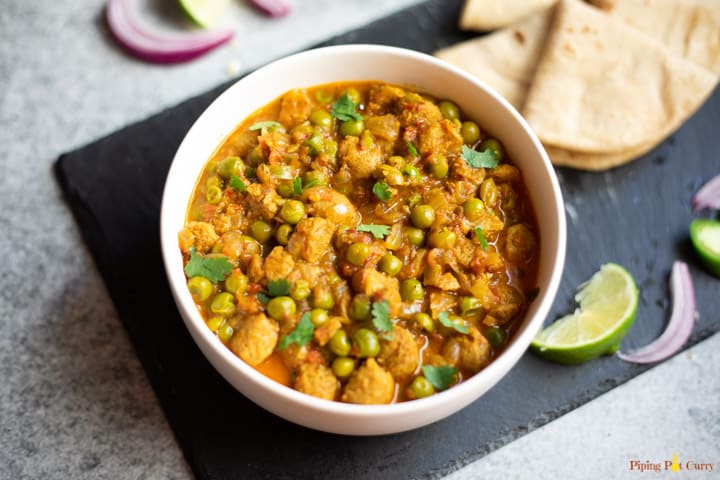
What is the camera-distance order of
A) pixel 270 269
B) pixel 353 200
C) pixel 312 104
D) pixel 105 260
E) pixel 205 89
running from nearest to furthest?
pixel 270 269, pixel 353 200, pixel 312 104, pixel 105 260, pixel 205 89

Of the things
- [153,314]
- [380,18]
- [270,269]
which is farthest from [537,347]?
[380,18]

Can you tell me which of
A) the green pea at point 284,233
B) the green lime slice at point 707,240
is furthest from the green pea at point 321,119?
the green lime slice at point 707,240

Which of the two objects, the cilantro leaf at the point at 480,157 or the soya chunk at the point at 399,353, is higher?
the cilantro leaf at the point at 480,157

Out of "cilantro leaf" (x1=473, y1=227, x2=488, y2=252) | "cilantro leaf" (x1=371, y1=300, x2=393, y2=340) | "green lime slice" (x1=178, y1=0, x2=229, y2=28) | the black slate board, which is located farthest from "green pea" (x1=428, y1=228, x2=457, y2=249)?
"green lime slice" (x1=178, y1=0, x2=229, y2=28)

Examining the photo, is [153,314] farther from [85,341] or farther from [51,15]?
[51,15]

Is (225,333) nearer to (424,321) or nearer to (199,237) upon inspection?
(199,237)

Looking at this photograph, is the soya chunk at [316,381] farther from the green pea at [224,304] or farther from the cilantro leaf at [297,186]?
the cilantro leaf at [297,186]
